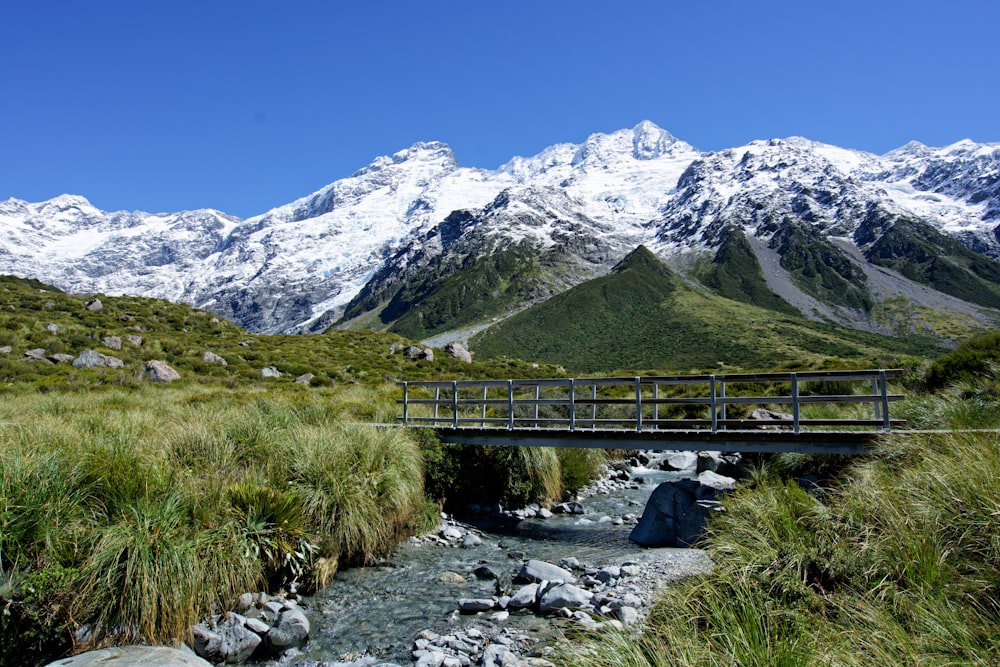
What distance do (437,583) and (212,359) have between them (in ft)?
105

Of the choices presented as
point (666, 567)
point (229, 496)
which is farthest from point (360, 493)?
point (666, 567)

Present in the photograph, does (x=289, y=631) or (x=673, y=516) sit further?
(x=673, y=516)

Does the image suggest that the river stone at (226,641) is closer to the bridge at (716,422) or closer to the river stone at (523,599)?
the river stone at (523,599)

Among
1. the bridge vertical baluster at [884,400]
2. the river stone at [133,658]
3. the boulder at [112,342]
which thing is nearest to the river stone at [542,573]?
the river stone at [133,658]

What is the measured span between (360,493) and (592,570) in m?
4.80

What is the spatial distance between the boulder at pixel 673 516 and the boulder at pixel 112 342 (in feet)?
115

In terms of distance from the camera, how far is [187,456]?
Result: 12031mm

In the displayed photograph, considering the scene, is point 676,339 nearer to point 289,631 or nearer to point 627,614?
point 627,614

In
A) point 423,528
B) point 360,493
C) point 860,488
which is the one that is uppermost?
point 860,488

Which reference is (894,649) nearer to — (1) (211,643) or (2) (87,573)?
(1) (211,643)

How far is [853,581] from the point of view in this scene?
21.8 ft

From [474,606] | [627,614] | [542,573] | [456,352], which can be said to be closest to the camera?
[627,614]

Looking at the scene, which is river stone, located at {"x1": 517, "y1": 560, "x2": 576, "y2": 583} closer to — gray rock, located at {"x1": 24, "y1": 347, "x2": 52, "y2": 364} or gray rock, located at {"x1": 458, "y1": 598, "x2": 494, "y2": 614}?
gray rock, located at {"x1": 458, "y1": 598, "x2": 494, "y2": 614}

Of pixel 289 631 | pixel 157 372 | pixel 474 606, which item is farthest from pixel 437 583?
pixel 157 372
